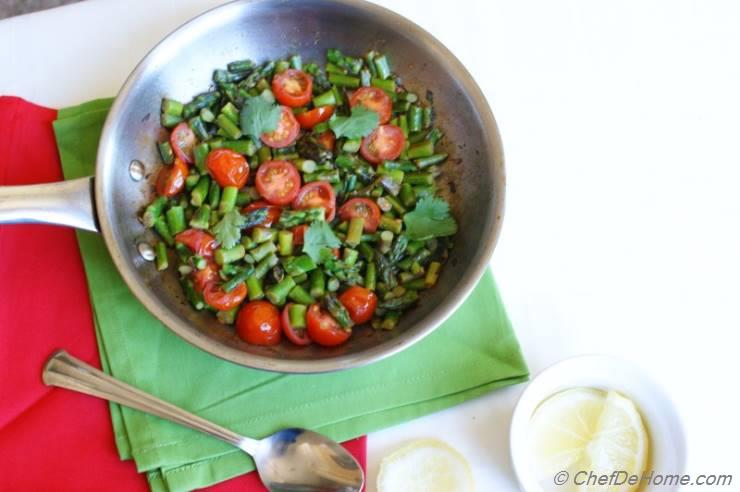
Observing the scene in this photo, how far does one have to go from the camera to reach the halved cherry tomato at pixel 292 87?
5.16ft

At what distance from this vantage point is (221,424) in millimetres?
1391

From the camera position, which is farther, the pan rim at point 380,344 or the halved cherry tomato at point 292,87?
the halved cherry tomato at point 292,87

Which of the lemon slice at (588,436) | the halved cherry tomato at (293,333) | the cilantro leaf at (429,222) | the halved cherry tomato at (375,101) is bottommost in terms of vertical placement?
the lemon slice at (588,436)

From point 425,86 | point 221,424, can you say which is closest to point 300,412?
point 221,424

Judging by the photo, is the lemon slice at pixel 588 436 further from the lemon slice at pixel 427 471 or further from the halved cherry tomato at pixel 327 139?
the halved cherry tomato at pixel 327 139

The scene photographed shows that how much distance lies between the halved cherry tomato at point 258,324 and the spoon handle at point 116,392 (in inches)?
7.1

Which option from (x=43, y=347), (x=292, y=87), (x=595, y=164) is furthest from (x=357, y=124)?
(x=43, y=347)

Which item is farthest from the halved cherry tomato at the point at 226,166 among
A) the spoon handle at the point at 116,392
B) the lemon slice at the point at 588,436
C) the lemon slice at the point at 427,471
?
the lemon slice at the point at 588,436

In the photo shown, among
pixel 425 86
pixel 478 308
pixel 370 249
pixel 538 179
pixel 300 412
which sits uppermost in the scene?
pixel 425 86

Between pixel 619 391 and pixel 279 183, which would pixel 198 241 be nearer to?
pixel 279 183

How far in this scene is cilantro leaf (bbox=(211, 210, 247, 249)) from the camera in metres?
1.45

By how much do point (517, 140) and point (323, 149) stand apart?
0.47 m

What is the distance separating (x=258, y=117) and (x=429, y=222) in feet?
1.40

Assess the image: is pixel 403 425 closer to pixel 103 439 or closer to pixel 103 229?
pixel 103 439
